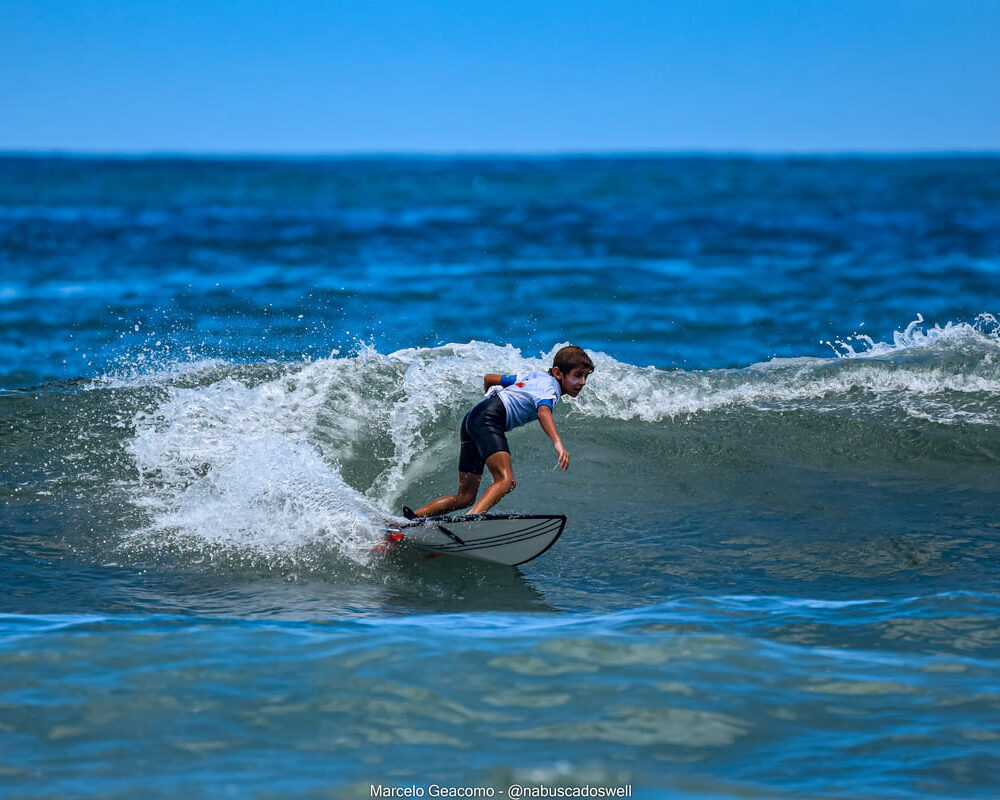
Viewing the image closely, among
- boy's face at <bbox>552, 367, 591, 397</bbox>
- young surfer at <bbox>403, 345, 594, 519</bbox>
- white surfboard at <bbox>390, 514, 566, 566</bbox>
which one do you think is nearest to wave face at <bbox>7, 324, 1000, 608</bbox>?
white surfboard at <bbox>390, 514, 566, 566</bbox>

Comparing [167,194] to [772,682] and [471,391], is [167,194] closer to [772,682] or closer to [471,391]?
[471,391]

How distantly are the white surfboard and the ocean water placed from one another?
0.50 ft

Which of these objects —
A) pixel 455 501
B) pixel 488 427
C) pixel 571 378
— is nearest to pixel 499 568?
pixel 455 501

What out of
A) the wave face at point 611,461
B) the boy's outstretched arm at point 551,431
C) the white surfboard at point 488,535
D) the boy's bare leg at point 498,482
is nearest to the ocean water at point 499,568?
the wave face at point 611,461

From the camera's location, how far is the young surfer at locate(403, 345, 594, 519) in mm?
7668

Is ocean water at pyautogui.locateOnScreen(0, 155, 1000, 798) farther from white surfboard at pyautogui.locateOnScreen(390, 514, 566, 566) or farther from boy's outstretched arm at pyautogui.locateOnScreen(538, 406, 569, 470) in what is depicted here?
boy's outstretched arm at pyautogui.locateOnScreen(538, 406, 569, 470)

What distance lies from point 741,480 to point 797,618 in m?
3.44

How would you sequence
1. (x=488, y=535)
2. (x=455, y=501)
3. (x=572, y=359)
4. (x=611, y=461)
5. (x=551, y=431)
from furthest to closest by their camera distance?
(x=611, y=461), (x=455, y=501), (x=572, y=359), (x=488, y=535), (x=551, y=431)

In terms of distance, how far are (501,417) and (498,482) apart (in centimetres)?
51

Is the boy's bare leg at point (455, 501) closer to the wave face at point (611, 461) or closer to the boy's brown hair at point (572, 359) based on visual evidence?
the wave face at point (611, 461)

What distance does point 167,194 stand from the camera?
62.9 m

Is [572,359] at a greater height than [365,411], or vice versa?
[572,359]

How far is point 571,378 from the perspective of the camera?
7.72m

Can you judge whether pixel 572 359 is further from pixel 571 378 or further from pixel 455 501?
pixel 455 501
